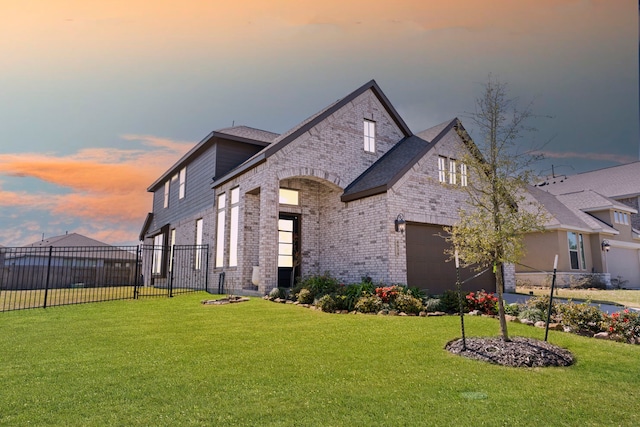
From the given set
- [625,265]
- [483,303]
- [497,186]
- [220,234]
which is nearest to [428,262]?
[483,303]

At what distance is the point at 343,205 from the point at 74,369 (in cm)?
994

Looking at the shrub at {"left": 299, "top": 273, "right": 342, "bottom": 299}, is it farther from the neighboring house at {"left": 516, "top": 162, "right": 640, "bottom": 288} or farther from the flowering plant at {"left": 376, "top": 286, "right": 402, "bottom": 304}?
the neighboring house at {"left": 516, "top": 162, "right": 640, "bottom": 288}

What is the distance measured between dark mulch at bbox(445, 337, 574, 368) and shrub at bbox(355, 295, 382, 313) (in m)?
3.08

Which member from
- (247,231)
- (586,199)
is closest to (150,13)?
(247,231)

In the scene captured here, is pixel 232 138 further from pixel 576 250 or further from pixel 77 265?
pixel 77 265

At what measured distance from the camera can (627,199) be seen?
2878cm

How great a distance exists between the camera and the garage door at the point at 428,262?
12.3 m

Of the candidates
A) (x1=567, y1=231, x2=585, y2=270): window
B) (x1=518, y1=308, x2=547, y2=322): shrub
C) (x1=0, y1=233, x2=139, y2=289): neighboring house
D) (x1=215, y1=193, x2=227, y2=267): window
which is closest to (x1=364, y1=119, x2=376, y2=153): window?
(x1=215, y1=193, x2=227, y2=267): window

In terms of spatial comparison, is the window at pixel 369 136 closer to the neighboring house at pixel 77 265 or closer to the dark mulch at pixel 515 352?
the dark mulch at pixel 515 352

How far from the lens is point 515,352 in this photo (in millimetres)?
5492

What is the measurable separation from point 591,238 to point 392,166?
17.0 m

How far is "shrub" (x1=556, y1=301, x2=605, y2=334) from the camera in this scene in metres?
7.46

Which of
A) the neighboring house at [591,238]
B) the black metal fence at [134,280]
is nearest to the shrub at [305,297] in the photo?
the black metal fence at [134,280]

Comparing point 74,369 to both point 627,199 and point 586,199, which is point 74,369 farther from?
point 627,199
